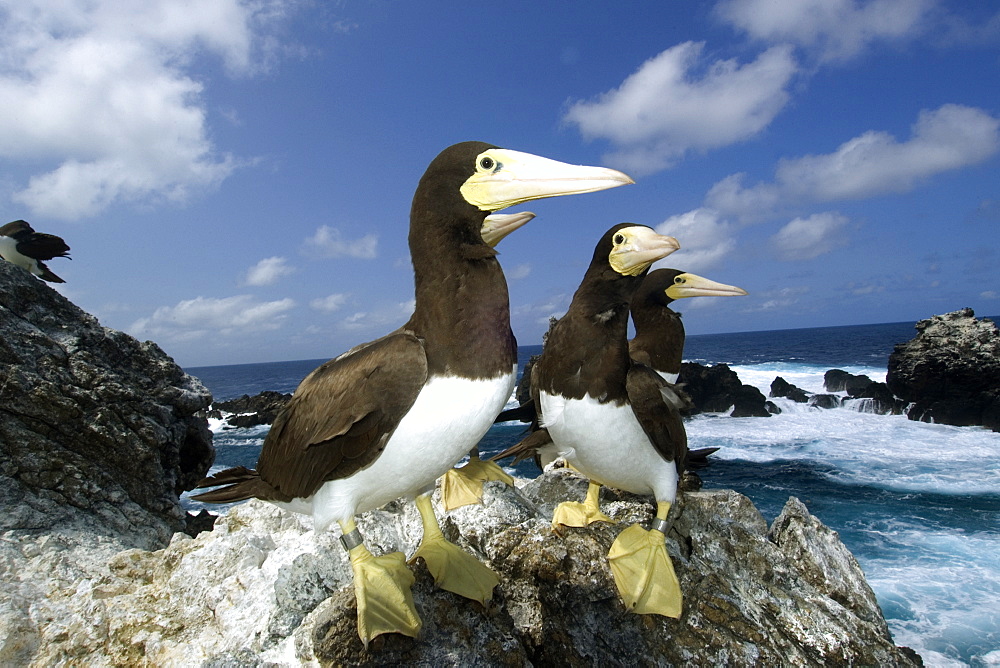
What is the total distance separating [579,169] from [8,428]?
534 cm

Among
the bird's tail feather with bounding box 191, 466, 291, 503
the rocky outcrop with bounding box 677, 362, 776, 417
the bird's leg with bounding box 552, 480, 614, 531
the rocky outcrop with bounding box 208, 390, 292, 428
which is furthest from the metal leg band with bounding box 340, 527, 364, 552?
the rocky outcrop with bounding box 677, 362, 776, 417

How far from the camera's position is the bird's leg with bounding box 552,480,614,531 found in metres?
3.31

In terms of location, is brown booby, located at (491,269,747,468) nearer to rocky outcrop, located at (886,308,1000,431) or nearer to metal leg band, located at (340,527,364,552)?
metal leg band, located at (340,527,364,552)

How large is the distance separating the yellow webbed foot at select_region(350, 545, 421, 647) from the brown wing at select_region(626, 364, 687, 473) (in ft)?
5.04

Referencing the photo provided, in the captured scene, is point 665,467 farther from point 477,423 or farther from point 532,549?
point 477,423

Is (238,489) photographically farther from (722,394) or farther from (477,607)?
(722,394)

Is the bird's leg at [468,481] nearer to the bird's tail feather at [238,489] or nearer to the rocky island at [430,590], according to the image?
the rocky island at [430,590]

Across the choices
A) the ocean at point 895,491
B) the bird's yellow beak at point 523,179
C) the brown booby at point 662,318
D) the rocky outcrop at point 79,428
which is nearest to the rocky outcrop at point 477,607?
the rocky outcrop at point 79,428

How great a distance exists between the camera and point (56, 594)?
314 centimetres

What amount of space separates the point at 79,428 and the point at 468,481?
13.7ft

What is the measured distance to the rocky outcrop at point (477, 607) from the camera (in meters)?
2.48

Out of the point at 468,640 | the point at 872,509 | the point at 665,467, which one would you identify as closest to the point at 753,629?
the point at 665,467

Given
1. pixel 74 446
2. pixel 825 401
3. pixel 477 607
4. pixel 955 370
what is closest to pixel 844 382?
pixel 825 401

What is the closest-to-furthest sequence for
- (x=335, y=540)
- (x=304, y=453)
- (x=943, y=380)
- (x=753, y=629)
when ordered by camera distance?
(x=304, y=453) → (x=753, y=629) → (x=335, y=540) → (x=943, y=380)
